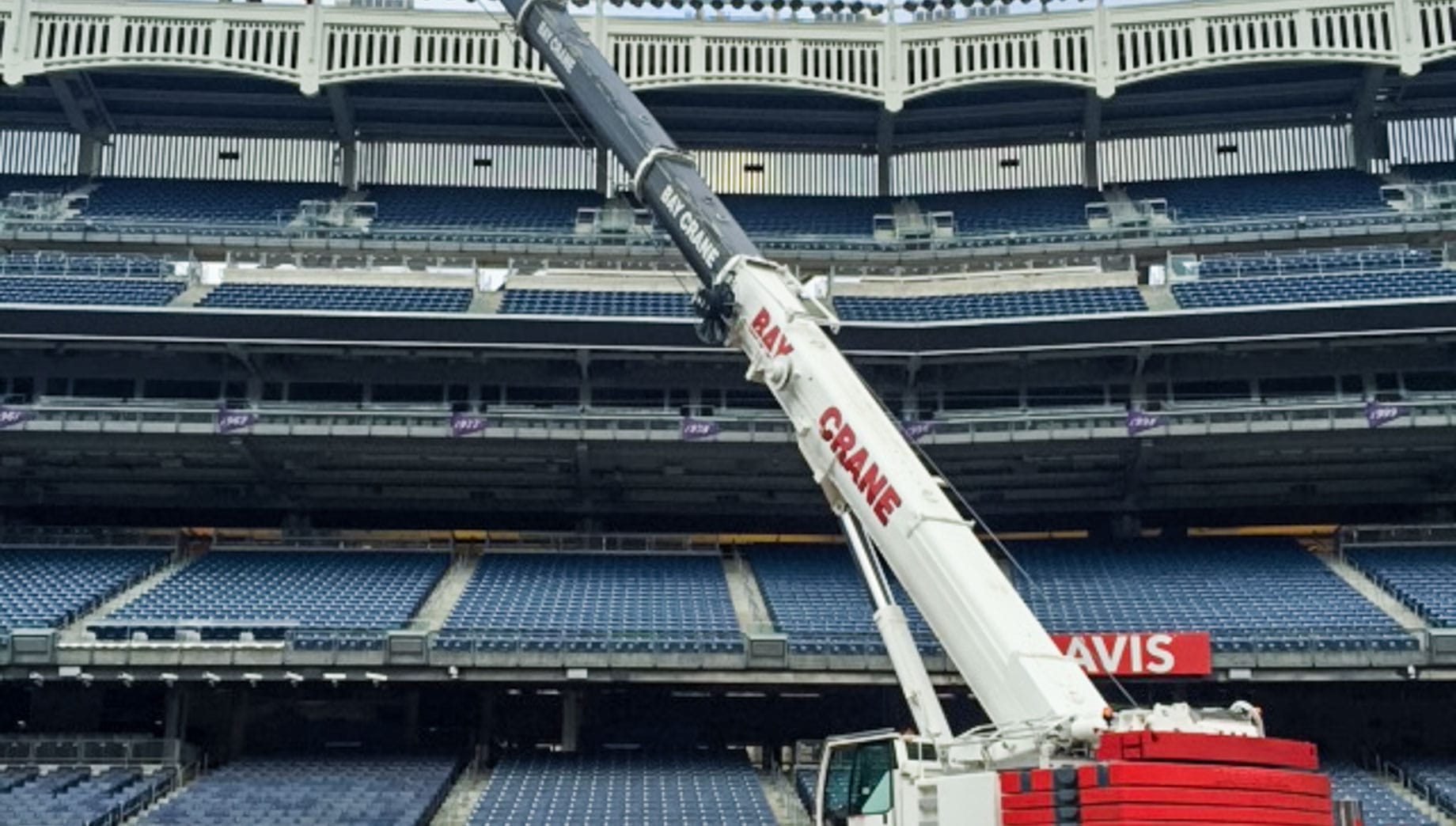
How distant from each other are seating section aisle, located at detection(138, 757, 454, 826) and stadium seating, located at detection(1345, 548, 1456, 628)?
21.4 meters

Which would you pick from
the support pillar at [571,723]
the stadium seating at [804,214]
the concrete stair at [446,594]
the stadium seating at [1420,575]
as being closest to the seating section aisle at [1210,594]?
the stadium seating at [1420,575]

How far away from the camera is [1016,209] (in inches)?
1662

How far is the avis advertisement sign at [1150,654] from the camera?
2628 centimetres

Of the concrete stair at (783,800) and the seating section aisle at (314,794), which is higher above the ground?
the seating section aisle at (314,794)

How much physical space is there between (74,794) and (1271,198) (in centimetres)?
3603

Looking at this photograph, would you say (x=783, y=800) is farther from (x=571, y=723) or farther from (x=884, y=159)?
(x=884, y=159)

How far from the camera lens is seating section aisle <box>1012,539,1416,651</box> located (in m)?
27.6

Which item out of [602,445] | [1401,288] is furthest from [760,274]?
[1401,288]

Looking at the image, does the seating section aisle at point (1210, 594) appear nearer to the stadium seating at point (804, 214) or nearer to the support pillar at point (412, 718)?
the stadium seating at point (804, 214)

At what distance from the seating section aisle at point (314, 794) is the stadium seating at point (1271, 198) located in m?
25.8

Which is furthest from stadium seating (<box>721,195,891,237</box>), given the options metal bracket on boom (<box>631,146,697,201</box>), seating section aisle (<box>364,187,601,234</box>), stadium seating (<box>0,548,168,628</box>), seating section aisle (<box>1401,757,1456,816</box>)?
seating section aisle (<box>1401,757,1456,816</box>)

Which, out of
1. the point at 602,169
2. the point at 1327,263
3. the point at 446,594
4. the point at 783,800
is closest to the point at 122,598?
the point at 446,594

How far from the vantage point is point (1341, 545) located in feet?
112

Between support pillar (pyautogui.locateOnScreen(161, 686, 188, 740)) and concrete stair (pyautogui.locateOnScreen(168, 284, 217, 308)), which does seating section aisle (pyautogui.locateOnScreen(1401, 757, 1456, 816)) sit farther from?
concrete stair (pyautogui.locateOnScreen(168, 284, 217, 308))
